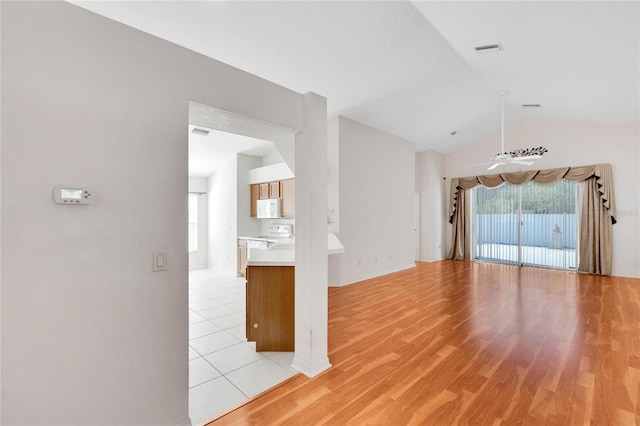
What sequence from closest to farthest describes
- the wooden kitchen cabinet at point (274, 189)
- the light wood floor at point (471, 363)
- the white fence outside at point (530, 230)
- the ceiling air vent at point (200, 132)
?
the light wood floor at point (471, 363)
the ceiling air vent at point (200, 132)
the wooden kitchen cabinet at point (274, 189)
the white fence outside at point (530, 230)

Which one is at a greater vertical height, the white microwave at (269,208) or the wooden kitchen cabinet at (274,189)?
the wooden kitchen cabinet at (274,189)

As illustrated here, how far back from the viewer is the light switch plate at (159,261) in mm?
1687

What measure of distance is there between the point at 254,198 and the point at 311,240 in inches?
188

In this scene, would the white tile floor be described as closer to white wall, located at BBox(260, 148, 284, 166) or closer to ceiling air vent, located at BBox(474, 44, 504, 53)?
white wall, located at BBox(260, 148, 284, 166)

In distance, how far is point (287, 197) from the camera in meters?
6.10

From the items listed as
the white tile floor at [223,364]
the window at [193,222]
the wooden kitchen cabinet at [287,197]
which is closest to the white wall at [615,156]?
the wooden kitchen cabinet at [287,197]

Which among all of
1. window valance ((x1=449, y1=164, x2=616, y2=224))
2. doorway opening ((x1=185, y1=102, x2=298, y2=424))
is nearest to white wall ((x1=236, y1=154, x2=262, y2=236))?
doorway opening ((x1=185, y1=102, x2=298, y2=424))

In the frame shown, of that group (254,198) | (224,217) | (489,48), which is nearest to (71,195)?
(489,48)

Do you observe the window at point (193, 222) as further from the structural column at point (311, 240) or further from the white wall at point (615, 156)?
the white wall at point (615, 156)

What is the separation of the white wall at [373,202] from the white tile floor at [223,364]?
2289 millimetres

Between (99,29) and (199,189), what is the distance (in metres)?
6.74

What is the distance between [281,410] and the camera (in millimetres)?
2008

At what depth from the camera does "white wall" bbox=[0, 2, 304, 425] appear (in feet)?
4.26

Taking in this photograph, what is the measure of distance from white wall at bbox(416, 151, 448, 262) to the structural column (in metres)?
6.40
